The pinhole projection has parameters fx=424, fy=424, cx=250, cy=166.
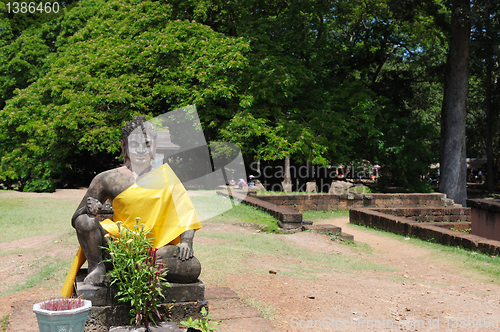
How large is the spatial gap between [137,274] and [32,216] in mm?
9070

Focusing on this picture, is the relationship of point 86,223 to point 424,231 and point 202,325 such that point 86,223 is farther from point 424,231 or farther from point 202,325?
point 424,231

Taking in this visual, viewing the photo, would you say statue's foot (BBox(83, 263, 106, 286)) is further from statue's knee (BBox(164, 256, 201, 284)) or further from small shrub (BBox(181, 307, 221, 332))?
small shrub (BBox(181, 307, 221, 332))

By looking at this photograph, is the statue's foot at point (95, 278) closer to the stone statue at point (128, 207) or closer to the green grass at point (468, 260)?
the stone statue at point (128, 207)

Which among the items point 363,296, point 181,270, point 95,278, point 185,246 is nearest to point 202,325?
point 181,270

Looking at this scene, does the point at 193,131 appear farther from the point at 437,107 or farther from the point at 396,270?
the point at 437,107

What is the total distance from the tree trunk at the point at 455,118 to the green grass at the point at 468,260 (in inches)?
377

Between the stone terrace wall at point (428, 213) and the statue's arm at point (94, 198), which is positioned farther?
the stone terrace wall at point (428, 213)

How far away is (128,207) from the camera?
3699 millimetres

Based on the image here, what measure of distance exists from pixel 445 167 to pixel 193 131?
443 inches

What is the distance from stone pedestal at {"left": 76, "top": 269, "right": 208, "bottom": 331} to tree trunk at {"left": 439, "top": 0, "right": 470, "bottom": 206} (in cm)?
1709

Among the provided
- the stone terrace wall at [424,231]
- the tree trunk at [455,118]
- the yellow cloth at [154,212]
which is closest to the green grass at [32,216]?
the yellow cloth at [154,212]

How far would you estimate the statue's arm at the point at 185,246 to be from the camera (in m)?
3.70

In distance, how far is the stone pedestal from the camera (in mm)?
3461

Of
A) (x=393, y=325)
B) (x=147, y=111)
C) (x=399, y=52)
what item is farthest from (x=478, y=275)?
(x=399, y=52)
